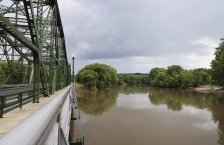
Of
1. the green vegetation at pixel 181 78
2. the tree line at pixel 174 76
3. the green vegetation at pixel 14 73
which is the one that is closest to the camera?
the green vegetation at pixel 14 73

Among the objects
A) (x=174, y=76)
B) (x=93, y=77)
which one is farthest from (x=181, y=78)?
(x=93, y=77)

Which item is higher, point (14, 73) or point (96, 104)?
point (14, 73)

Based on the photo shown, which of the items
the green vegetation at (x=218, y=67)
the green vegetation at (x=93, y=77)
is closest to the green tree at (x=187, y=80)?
the green vegetation at (x=218, y=67)

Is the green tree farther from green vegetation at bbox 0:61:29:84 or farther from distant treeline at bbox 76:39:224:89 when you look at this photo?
green vegetation at bbox 0:61:29:84

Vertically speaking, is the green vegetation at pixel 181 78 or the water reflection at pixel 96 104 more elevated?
the green vegetation at pixel 181 78

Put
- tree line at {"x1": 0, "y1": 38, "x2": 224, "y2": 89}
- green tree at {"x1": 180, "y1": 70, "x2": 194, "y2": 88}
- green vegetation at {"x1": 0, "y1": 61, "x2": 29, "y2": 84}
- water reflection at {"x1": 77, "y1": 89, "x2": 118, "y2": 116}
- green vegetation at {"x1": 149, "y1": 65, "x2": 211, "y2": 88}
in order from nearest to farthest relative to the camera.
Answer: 1. green vegetation at {"x1": 0, "y1": 61, "x2": 29, "y2": 84}
2. water reflection at {"x1": 77, "y1": 89, "x2": 118, "y2": 116}
3. tree line at {"x1": 0, "y1": 38, "x2": 224, "y2": 89}
4. green tree at {"x1": 180, "y1": 70, "x2": 194, "y2": 88}
5. green vegetation at {"x1": 149, "y1": 65, "x2": 211, "y2": 88}

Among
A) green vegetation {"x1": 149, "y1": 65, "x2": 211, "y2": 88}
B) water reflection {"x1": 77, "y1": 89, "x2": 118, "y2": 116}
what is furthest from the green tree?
water reflection {"x1": 77, "y1": 89, "x2": 118, "y2": 116}

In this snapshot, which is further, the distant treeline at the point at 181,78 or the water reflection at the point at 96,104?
the distant treeline at the point at 181,78

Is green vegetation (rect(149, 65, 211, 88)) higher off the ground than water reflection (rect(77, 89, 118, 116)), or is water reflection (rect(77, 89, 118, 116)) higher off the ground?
green vegetation (rect(149, 65, 211, 88))

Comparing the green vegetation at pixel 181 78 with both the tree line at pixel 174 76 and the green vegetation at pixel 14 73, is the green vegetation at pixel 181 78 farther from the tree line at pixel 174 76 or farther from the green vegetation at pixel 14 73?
the green vegetation at pixel 14 73

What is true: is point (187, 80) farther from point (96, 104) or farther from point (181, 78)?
point (96, 104)

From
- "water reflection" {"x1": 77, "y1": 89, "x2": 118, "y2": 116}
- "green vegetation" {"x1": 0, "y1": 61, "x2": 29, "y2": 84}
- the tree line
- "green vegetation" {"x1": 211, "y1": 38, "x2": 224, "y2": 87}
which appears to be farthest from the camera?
the tree line

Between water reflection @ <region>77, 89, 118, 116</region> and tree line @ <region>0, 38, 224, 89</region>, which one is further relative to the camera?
tree line @ <region>0, 38, 224, 89</region>

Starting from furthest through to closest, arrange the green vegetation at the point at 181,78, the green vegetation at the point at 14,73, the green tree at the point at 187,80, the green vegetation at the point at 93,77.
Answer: the green vegetation at the point at 181,78 < the green tree at the point at 187,80 < the green vegetation at the point at 93,77 < the green vegetation at the point at 14,73
